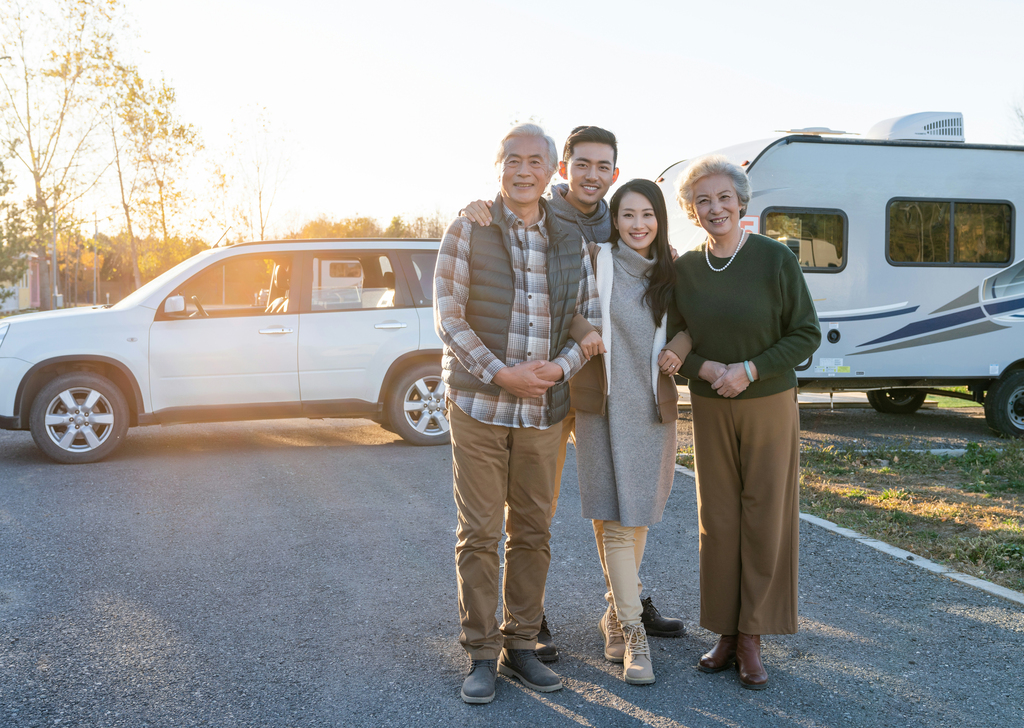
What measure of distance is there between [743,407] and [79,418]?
612cm

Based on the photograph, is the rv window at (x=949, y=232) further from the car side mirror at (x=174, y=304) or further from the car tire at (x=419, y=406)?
the car side mirror at (x=174, y=304)

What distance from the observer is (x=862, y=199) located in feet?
30.9

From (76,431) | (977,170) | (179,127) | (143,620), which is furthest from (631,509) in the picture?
(179,127)

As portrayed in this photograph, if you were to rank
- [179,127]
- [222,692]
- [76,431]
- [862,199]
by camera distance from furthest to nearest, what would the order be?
1. [179,127]
2. [862,199]
3. [76,431]
4. [222,692]

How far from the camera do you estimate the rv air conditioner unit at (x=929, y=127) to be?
962cm

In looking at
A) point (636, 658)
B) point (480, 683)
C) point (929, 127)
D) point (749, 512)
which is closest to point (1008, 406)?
point (929, 127)

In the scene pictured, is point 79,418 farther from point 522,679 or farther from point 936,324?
point 936,324

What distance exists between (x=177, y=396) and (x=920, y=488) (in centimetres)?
625

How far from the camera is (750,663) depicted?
10.8ft

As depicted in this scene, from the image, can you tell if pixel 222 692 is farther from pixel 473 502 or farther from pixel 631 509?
pixel 631 509

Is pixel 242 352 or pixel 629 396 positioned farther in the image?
pixel 242 352

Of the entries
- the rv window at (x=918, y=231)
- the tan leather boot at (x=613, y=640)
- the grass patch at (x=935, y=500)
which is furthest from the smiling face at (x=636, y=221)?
the rv window at (x=918, y=231)

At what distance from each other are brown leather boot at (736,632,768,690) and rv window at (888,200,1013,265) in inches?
289

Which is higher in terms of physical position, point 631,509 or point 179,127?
point 179,127
